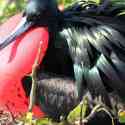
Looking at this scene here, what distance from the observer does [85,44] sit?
11.2 ft

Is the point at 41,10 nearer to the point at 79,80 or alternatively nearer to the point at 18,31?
the point at 18,31

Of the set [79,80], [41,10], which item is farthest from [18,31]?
[79,80]

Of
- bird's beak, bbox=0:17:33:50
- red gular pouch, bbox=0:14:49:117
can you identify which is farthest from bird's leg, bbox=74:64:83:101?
bird's beak, bbox=0:17:33:50

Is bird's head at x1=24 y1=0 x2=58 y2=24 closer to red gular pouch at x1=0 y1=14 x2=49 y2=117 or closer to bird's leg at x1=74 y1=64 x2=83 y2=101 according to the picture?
red gular pouch at x1=0 y1=14 x2=49 y2=117

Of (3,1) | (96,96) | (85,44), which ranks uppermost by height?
(3,1)

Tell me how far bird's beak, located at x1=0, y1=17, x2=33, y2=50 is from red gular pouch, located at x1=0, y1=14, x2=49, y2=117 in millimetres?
25

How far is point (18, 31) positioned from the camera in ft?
11.5

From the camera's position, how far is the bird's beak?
3461mm

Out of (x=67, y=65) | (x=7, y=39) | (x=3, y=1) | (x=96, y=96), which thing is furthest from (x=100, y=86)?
(x=3, y=1)

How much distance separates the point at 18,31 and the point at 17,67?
1.05 feet

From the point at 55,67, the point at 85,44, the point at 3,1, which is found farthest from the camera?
the point at 3,1

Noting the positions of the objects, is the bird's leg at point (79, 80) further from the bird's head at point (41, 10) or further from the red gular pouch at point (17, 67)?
the bird's head at point (41, 10)

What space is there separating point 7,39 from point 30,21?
19cm

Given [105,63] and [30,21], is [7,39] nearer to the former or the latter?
[30,21]
